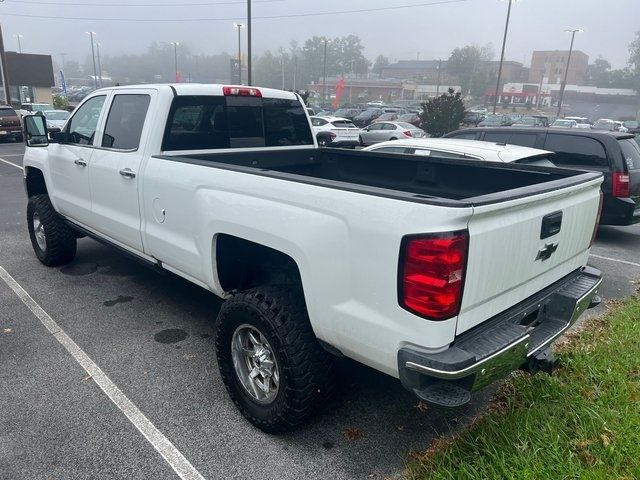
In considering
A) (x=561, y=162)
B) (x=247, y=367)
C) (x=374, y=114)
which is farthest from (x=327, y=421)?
(x=374, y=114)

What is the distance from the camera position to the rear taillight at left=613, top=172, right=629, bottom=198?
7.09m

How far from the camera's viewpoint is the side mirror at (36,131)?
530 centimetres

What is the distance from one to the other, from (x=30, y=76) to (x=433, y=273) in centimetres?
5101

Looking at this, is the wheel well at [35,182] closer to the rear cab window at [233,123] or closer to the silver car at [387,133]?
the rear cab window at [233,123]

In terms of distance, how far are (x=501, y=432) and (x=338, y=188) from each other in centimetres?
166

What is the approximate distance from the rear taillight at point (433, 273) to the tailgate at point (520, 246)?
61mm

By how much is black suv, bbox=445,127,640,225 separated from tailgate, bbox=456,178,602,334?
4622 millimetres

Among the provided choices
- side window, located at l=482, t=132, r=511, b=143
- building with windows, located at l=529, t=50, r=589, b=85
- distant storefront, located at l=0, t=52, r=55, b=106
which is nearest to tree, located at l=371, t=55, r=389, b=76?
building with windows, located at l=529, t=50, r=589, b=85

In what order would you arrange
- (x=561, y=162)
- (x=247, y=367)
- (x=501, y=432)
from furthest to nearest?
(x=561, y=162) → (x=247, y=367) → (x=501, y=432)

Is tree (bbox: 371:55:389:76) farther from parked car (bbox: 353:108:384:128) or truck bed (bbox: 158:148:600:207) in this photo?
truck bed (bbox: 158:148:600:207)

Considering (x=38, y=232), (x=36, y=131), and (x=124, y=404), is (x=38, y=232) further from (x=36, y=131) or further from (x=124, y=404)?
(x=124, y=404)

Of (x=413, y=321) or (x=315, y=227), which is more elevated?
(x=315, y=227)

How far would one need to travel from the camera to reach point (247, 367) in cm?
318

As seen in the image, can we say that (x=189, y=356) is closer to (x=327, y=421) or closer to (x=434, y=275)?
(x=327, y=421)
